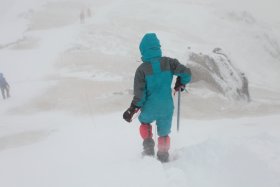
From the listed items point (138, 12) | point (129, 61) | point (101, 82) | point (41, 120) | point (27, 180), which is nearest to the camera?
point (27, 180)

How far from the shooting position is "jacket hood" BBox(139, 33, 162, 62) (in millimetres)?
4930

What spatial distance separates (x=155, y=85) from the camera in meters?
5.00

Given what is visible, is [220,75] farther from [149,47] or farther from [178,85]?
[149,47]

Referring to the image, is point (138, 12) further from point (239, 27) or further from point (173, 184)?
point (173, 184)

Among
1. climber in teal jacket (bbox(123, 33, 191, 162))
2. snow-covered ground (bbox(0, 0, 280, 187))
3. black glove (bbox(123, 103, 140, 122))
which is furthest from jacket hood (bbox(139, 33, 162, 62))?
snow-covered ground (bbox(0, 0, 280, 187))

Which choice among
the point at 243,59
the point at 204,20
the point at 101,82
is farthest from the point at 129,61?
the point at 204,20

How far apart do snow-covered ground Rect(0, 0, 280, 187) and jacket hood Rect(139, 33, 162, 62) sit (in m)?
1.42

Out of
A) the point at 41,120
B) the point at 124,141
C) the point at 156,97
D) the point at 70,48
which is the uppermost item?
the point at 156,97

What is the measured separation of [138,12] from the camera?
3662 centimetres

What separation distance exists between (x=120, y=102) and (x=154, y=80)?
8.87 m

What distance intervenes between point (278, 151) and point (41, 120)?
9547mm

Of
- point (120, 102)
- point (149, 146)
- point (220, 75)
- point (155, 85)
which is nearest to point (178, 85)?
point (155, 85)

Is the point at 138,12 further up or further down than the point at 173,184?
further down

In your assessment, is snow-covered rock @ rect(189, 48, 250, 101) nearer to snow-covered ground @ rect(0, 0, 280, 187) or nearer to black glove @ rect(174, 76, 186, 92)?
snow-covered ground @ rect(0, 0, 280, 187)
